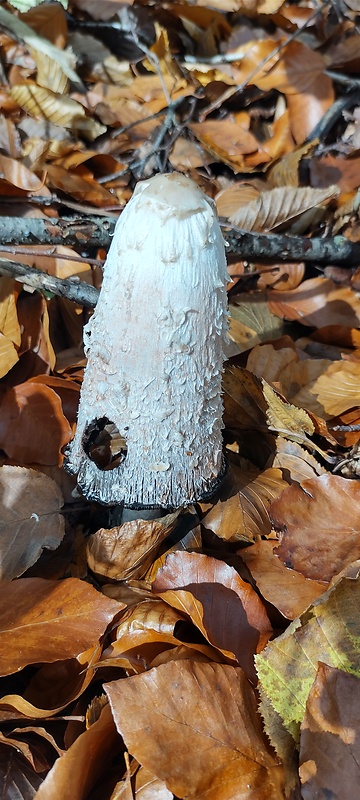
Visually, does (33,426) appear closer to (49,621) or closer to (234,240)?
(49,621)

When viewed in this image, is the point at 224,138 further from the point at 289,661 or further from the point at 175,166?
the point at 289,661

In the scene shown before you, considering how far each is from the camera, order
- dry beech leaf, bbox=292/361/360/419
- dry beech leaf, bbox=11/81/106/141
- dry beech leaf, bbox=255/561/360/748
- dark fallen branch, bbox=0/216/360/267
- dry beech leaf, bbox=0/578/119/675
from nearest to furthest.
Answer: dry beech leaf, bbox=255/561/360/748 → dry beech leaf, bbox=0/578/119/675 → dry beech leaf, bbox=292/361/360/419 → dark fallen branch, bbox=0/216/360/267 → dry beech leaf, bbox=11/81/106/141

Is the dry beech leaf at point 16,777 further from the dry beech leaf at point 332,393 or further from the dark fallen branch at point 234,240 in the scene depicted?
the dark fallen branch at point 234,240

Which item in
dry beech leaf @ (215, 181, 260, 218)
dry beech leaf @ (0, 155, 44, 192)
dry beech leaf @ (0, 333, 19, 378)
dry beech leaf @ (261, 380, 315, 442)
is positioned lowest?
dry beech leaf @ (261, 380, 315, 442)

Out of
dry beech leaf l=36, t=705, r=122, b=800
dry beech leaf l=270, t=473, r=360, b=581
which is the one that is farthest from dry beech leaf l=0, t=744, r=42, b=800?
dry beech leaf l=270, t=473, r=360, b=581

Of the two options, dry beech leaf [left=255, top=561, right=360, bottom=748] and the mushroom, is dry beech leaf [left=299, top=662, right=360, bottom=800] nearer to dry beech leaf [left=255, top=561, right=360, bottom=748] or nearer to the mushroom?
dry beech leaf [left=255, top=561, right=360, bottom=748]

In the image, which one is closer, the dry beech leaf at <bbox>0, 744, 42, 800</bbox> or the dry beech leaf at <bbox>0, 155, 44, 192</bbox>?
the dry beech leaf at <bbox>0, 744, 42, 800</bbox>

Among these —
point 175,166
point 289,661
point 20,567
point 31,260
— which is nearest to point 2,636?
point 20,567
